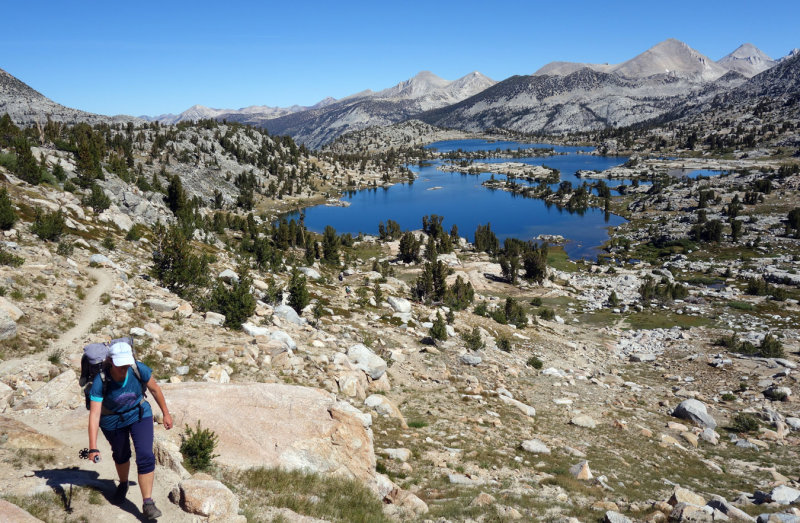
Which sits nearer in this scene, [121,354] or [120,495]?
[121,354]

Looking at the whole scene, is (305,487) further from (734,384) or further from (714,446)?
(734,384)

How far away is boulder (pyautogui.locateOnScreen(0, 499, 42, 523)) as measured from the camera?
5.52 m

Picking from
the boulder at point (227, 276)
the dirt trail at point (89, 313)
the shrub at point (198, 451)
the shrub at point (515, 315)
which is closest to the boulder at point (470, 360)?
the shrub at point (515, 315)

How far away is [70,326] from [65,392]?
21.7ft

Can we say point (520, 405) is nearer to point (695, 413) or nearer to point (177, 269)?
point (695, 413)

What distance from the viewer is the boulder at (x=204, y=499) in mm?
7098

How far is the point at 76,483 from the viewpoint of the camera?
7.09 metres

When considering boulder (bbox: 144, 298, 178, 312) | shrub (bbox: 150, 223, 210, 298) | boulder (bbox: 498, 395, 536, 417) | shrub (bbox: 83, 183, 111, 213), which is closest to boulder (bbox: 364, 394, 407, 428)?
boulder (bbox: 498, 395, 536, 417)

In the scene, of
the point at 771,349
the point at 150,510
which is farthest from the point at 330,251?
the point at 150,510

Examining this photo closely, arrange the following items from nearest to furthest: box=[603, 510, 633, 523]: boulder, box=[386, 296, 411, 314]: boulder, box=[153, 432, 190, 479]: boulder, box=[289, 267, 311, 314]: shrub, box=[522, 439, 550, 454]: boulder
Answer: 1. box=[153, 432, 190, 479]: boulder
2. box=[603, 510, 633, 523]: boulder
3. box=[522, 439, 550, 454]: boulder
4. box=[289, 267, 311, 314]: shrub
5. box=[386, 296, 411, 314]: boulder

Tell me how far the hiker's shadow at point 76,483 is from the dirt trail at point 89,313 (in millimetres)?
8630

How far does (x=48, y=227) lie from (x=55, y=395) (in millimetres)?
19328

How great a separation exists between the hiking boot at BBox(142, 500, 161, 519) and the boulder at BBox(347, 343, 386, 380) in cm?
1266

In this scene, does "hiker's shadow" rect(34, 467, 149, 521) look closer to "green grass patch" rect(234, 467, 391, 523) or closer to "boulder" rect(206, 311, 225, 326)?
"green grass patch" rect(234, 467, 391, 523)
